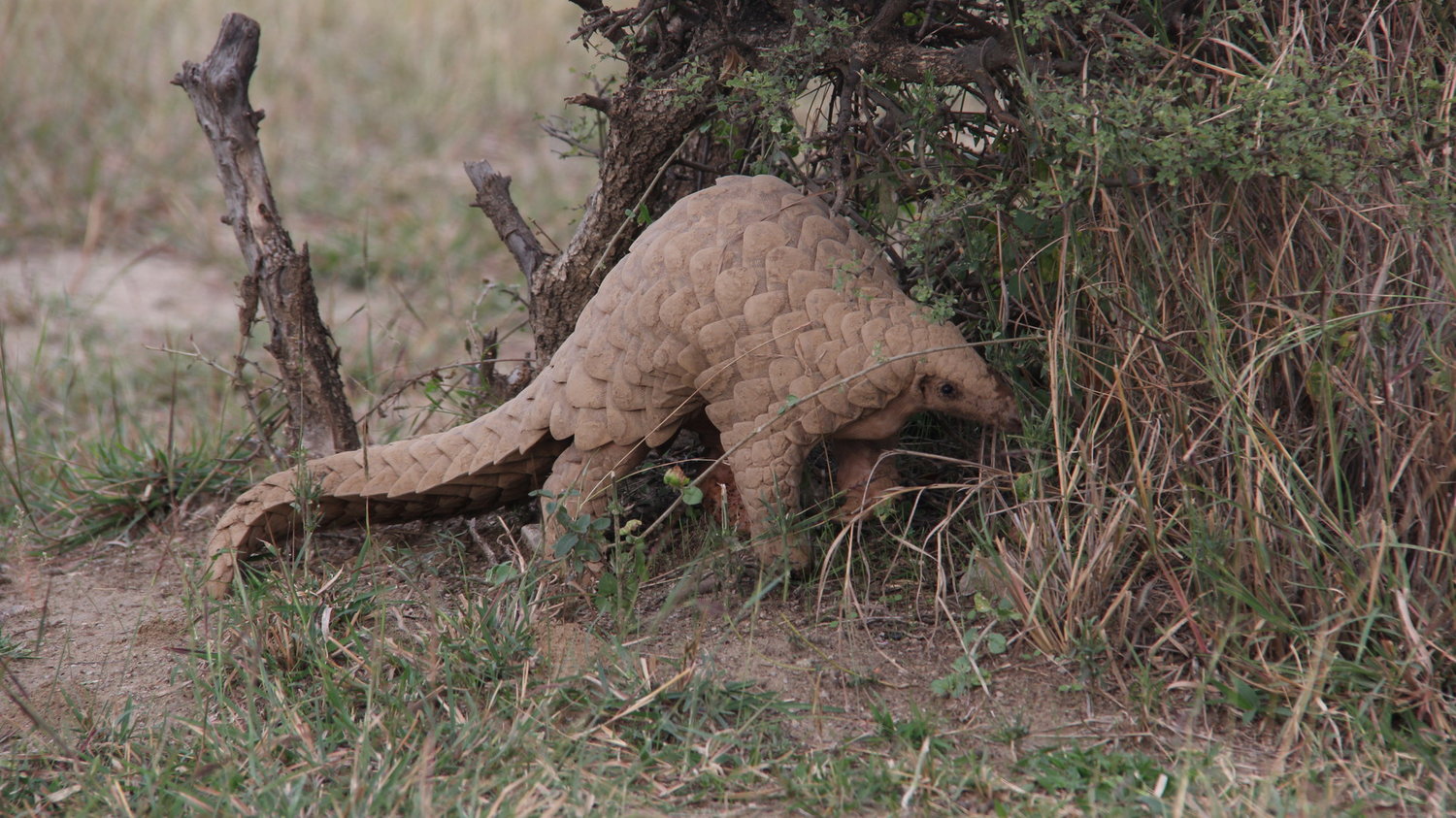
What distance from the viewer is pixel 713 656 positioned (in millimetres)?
2566

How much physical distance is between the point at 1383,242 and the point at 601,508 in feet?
5.99

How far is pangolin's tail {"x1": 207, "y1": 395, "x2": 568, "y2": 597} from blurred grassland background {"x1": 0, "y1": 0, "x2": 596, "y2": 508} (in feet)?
2.43

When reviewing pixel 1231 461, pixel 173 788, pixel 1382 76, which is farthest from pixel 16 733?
pixel 1382 76

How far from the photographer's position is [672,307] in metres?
2.72

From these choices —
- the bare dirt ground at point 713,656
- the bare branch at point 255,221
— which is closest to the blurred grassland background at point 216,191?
the bare branch at point 255,221

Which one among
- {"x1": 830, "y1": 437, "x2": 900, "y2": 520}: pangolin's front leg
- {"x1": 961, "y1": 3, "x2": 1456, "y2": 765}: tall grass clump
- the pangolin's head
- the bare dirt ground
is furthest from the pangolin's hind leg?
{"x1": 961, "y1": 3, "x2": 1456, "y2": 765}: tall grass clump

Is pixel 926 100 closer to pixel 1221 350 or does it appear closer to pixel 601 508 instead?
pixel 1221 350

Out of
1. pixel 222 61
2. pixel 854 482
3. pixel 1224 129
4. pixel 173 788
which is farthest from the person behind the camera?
pixel 222 61

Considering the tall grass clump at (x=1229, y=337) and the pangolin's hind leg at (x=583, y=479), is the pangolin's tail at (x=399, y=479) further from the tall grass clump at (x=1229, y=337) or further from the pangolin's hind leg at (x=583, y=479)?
the tall grass clump at (x=1229, y=337)

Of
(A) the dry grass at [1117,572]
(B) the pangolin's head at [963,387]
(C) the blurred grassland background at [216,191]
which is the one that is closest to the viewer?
(A) the dry grass at [1117,572]

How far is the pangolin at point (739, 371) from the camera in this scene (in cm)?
268

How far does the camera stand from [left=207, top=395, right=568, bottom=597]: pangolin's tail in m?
2.99

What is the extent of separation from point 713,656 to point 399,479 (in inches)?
38.1

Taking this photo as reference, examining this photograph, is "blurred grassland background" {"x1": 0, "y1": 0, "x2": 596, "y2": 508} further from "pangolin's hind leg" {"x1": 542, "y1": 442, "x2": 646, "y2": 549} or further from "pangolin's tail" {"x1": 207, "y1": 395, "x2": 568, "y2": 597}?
"pangolin's hind leg" {"x1": 542, "y1": 442, "x2": 646, "y2": 549}
